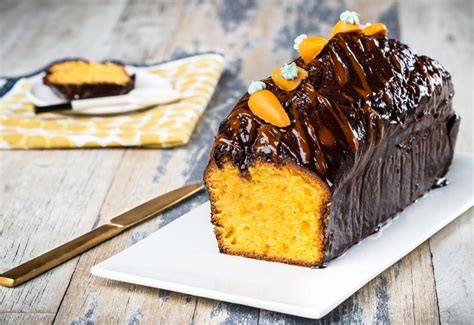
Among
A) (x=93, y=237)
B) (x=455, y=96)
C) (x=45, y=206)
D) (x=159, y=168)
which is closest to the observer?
(x=93, y=237)

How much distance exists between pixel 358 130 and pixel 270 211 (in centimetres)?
36

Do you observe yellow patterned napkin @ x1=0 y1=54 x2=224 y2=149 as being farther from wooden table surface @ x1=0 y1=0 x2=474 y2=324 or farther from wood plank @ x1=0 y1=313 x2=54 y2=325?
wood plank @ x1=0 y1=313 x2=54 y2=325

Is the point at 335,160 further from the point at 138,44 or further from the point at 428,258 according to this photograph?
the point at 138,44

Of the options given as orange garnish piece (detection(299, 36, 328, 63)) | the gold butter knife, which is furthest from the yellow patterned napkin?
orange garnish piece (detection(299, 36, 328, 63))

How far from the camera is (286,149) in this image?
2.74 m

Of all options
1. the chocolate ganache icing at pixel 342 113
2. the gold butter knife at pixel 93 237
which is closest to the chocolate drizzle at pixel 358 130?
the chocolate ganache icing at pixel 342 113

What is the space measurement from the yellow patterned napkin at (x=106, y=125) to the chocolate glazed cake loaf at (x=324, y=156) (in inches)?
42.9

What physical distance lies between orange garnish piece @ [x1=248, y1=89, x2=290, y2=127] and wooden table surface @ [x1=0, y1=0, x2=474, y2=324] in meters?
0.56

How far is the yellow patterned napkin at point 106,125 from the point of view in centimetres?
400

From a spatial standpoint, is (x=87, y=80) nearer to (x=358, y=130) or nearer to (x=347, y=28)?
(x=347, y=28)

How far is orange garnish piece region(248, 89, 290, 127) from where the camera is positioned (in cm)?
279

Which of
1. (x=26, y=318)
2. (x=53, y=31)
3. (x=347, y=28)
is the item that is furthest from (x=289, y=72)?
(x=53, y=31)

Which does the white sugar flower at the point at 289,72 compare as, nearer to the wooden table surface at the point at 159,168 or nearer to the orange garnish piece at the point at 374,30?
the orange garnish piece at the point at 374,30

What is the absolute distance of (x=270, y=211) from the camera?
9.39 feet
